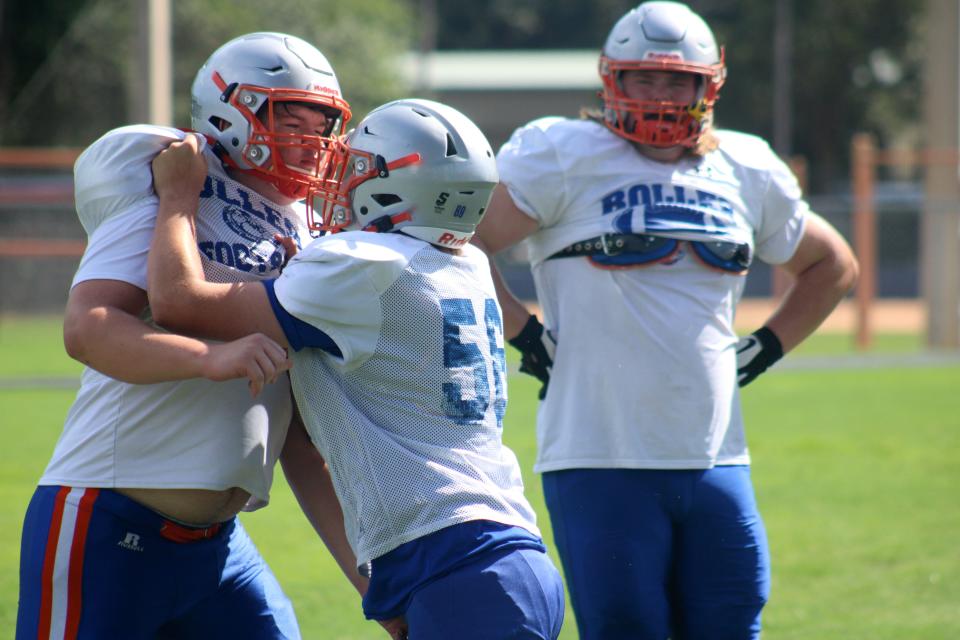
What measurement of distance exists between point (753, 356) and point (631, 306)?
59 centimetres

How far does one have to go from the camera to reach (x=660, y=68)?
3.77 metres

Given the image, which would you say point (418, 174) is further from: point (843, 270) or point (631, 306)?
point (843, 270)

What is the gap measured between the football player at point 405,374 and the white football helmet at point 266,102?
214 millimetres

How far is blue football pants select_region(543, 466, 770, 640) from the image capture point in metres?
3.47

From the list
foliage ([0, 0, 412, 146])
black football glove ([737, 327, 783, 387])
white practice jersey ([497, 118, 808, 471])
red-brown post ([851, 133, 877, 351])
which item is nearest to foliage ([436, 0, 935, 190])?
foliage ([0, 0, 412, 146])

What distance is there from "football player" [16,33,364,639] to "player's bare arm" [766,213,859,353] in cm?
179

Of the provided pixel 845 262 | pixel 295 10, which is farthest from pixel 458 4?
pixel 845 262

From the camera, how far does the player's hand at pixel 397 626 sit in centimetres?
284

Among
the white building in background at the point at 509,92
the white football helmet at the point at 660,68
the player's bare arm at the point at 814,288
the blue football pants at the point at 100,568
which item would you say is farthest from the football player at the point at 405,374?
the white building in background at the point at 509,92

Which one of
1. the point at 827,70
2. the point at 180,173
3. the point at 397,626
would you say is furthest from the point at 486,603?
the point at 827,70

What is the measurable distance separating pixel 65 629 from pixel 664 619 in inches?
62.5

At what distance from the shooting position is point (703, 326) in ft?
12.3

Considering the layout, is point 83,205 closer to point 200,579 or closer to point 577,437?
point 200,579

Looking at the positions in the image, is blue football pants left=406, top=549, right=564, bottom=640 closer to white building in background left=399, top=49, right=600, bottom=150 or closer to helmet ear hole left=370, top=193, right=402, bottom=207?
helmet ear hole left=370, top=193, right=402, bottom=207
